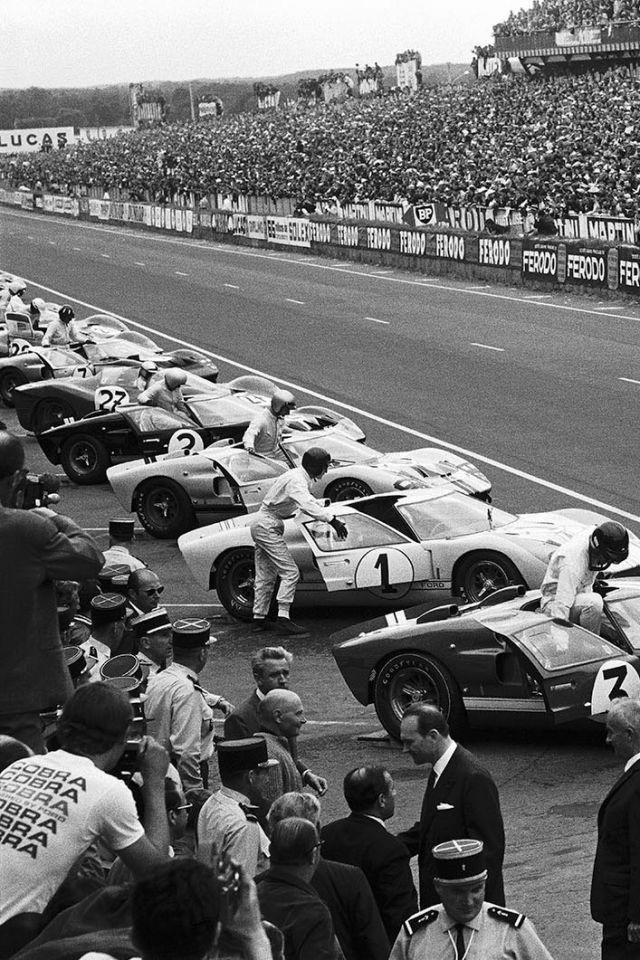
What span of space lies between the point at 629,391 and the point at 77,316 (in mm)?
18669

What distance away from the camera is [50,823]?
4.51 metres

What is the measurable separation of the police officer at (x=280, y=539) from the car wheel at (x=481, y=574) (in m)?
1.06

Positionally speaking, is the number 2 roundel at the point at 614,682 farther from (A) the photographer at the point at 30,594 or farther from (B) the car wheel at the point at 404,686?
(A) the photographer at the point at 30,594

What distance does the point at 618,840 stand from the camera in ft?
19.8

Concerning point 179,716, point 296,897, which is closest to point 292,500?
point 179,716

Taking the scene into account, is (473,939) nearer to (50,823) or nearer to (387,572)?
(50,823)

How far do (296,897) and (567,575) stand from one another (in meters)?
5.73

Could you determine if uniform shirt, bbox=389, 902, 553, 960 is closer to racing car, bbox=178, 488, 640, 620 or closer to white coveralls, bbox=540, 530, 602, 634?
white coveralls, bbox=540, 530, 602, 634

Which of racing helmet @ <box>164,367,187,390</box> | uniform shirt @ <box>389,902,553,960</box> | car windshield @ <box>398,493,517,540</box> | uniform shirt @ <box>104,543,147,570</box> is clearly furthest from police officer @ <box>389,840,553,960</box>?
racing helmet @ <box>164,367,187,390</box>

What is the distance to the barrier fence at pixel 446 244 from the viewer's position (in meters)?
36.1

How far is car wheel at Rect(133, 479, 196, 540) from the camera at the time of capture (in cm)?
1706

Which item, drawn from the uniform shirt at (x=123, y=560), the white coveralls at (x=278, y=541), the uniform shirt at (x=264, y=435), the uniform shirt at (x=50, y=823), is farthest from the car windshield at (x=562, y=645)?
the uniform shirt at (x=264, y=435)

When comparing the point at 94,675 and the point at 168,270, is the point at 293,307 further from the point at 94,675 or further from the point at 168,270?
the point at 94,675

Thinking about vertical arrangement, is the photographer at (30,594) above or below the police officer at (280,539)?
above
